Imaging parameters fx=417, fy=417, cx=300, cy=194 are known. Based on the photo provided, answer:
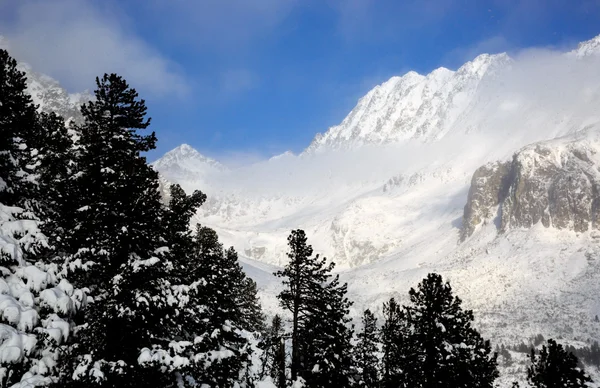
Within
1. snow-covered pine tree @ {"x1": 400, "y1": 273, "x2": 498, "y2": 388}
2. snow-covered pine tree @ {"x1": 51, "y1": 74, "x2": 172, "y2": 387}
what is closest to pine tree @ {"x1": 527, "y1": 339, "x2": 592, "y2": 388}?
snow-covered pine tree @ {"x1": 400, "y1": 273, "x2": 498, "y2": 388}

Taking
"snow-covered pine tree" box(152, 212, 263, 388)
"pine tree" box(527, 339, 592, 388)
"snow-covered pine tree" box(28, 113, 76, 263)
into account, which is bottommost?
"pine tree" box(527, 339, 592, 388)

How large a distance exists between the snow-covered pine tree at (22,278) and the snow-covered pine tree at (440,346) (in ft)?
60.1

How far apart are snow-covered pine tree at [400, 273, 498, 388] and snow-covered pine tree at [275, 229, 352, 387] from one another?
3.87m

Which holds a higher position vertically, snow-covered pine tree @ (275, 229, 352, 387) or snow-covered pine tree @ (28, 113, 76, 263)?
snow-covered pine tree @ (28, 113, 76, 263)

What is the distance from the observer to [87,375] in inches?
445

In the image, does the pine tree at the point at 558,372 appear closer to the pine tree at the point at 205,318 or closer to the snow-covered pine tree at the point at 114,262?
the pine tree at the point at 205,318

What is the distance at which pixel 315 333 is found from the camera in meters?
24.0

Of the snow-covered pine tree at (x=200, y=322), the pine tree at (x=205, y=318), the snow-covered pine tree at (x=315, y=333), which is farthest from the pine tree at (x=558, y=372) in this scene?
the pine tree at (x=205, y=318)

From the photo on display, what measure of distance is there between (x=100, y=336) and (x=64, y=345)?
3.54 feet

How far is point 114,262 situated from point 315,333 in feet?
44.6

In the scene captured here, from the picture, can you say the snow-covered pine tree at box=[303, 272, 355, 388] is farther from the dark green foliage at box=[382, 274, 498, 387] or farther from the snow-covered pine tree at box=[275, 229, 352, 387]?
the dark green foliage at box=[382, 274, 498, 387]

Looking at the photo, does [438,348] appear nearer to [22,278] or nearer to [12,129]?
[22,278]

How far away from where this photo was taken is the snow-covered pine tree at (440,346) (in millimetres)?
22516

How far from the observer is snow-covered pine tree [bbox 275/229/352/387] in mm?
23734
